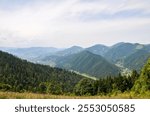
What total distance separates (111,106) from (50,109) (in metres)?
2.11

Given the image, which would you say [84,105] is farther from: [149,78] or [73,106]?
[149,78]

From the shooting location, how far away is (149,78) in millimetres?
78562

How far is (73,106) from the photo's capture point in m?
11.4

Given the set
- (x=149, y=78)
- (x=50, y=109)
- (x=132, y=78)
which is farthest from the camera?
(x=132, y=78)

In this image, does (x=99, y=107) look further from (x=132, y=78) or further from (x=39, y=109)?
(x=132, y=78)

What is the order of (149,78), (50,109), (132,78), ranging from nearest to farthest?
(50,109), (149,78), (132,78)

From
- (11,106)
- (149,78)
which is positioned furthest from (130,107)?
(149,78)

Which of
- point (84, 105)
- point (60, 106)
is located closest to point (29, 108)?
point (60, 106)

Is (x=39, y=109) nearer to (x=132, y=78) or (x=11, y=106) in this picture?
(x=11, y=106)

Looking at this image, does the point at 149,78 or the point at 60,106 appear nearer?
the point at 60,106

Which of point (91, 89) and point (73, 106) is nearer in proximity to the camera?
point (73, 106)

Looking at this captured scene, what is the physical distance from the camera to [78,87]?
512 feet

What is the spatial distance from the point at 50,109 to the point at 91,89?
5776 inches

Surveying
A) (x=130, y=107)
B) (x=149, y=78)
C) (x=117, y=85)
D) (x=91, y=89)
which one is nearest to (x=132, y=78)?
(x=117, y=85)
